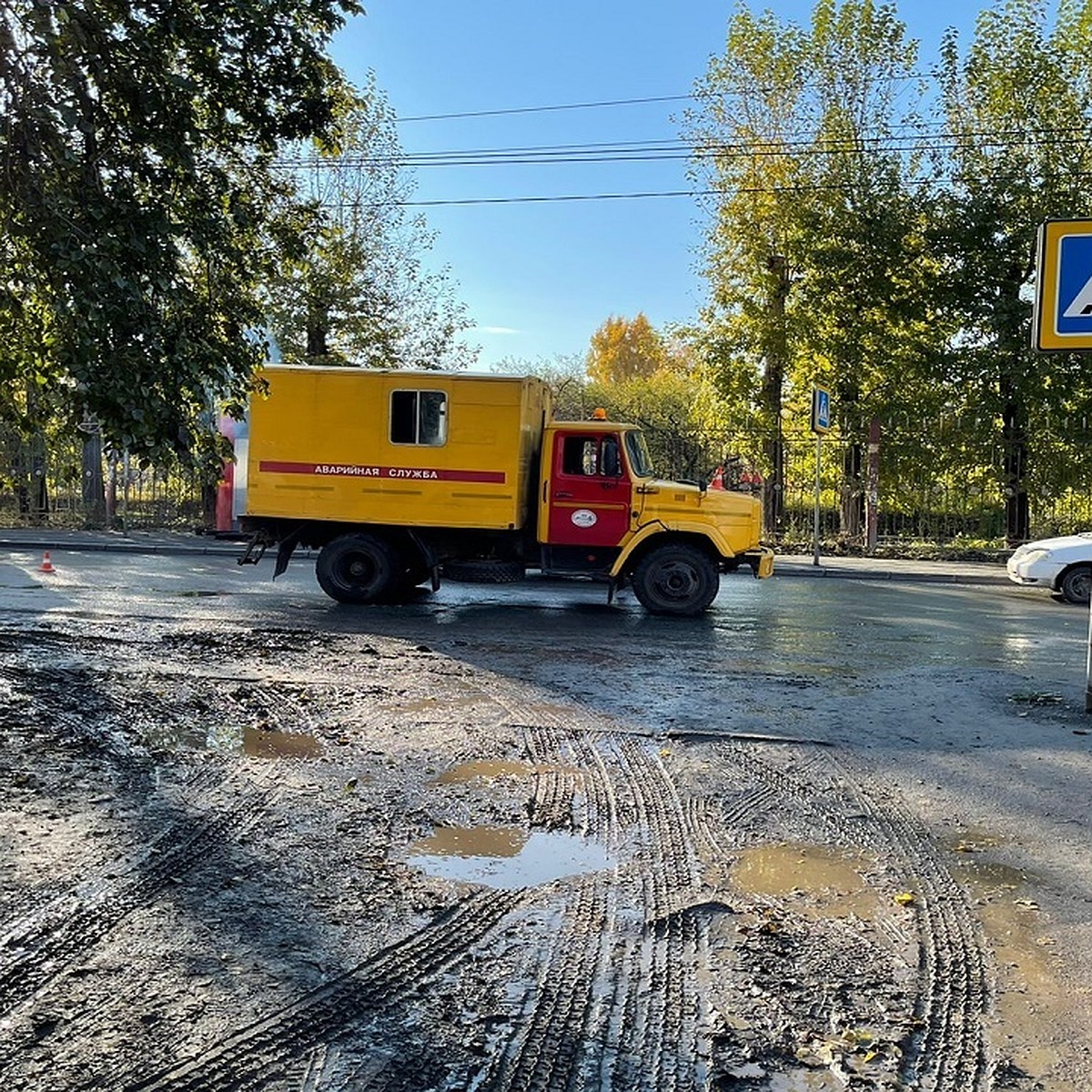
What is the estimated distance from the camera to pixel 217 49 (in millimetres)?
7379

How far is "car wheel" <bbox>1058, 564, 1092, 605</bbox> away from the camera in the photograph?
48.3 ft

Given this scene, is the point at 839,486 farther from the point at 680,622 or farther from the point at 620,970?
the point at 620,970

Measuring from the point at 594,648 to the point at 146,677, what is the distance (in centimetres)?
417

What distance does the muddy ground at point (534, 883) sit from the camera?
3.06 metres

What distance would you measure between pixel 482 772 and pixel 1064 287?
506cm

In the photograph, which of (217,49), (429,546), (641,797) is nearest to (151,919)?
(641,797)

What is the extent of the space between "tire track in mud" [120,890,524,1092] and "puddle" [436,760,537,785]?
167 centimetres

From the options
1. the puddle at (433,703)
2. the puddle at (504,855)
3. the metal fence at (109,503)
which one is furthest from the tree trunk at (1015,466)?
the puddle at (504,855)

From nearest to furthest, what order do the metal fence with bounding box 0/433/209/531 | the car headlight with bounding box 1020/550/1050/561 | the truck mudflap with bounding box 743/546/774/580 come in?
the truck mudflap with bounding box 743/546/774/580 → the car headlight with bounding box 1020/550/1050/561 → the metal fence with bounding box 0/433/209/531

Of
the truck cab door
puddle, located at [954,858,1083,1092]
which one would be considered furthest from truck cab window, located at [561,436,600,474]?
puddle, located at [954,858,1083,1092]

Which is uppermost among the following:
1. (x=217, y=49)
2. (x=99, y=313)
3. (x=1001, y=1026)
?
(x=217, y=49)

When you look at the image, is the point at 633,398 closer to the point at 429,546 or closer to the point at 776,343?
the point at 776,343

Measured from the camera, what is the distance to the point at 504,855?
4.68 metres

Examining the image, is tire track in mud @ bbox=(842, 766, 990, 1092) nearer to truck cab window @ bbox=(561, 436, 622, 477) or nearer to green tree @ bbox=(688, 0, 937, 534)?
truck cab window @ bbox=(561, 436, 622, 477)
